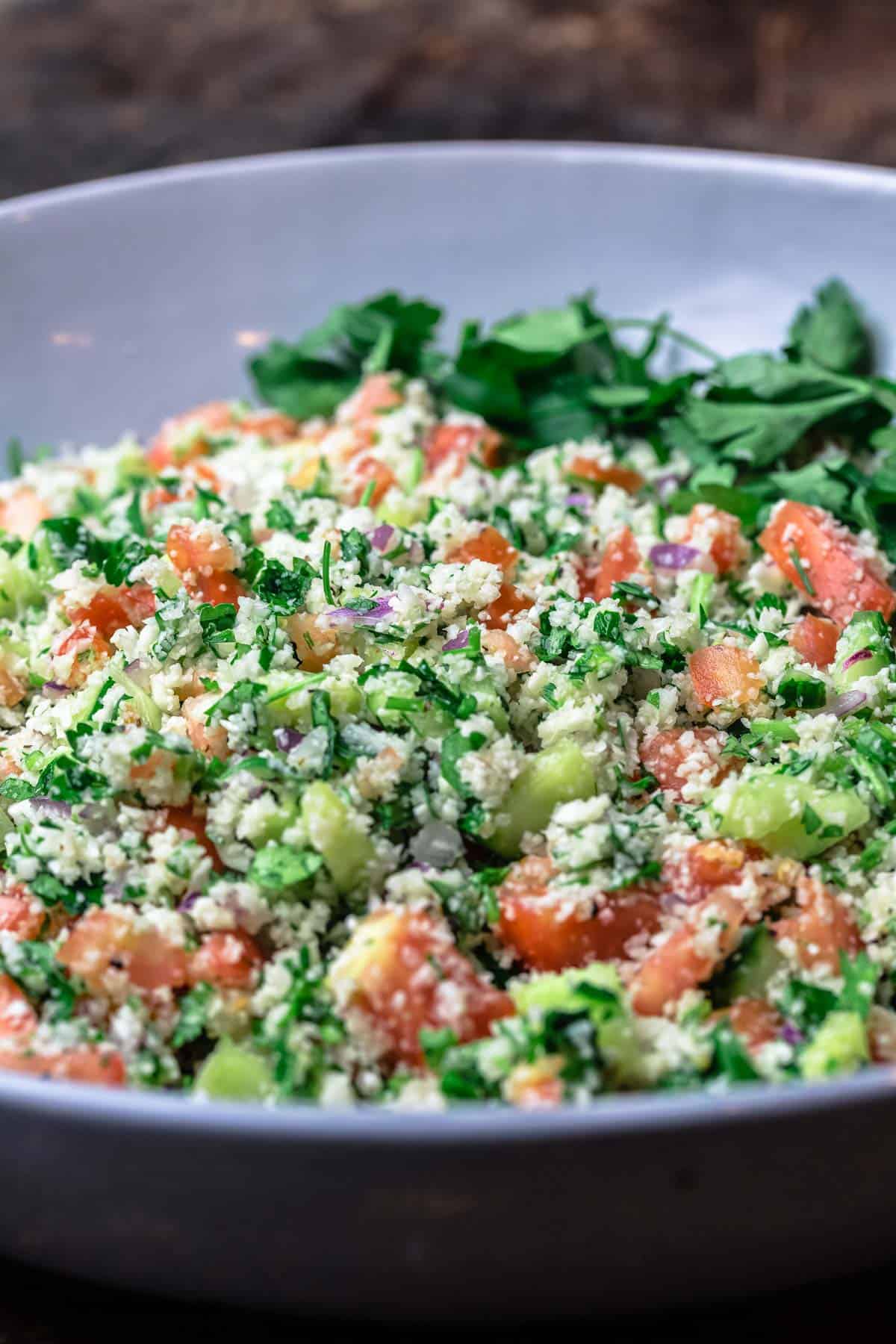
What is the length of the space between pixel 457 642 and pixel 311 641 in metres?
0.19

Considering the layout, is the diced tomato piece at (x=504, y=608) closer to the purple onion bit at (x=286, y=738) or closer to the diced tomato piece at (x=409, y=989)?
the purple onion bit at (x=286, y=738)

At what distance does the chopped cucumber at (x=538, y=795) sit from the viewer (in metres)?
1.75

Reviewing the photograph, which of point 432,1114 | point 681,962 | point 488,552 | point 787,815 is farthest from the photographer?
point 488,552

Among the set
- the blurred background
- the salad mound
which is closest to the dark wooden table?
the blurred background

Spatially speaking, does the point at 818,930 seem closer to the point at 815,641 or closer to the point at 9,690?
the point at 815,641

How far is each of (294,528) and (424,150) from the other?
1.29 meters

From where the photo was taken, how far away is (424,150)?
123 inches

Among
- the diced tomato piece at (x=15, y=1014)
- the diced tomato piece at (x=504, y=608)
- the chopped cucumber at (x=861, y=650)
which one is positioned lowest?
the diced tomato piece at (x=15, y=1014)

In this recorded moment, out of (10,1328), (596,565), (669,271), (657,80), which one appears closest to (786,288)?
(669,271)

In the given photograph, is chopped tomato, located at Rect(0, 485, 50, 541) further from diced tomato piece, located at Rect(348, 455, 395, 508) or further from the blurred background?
the blurred background

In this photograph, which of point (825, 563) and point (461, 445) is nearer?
point (825, 563)

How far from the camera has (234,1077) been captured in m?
1.50

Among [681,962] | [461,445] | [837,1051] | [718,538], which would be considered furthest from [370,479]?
[837,1051]

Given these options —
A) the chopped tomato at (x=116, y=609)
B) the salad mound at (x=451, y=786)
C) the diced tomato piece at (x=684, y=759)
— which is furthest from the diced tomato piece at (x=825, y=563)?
the chopped tomato at (x=116, y=609)
